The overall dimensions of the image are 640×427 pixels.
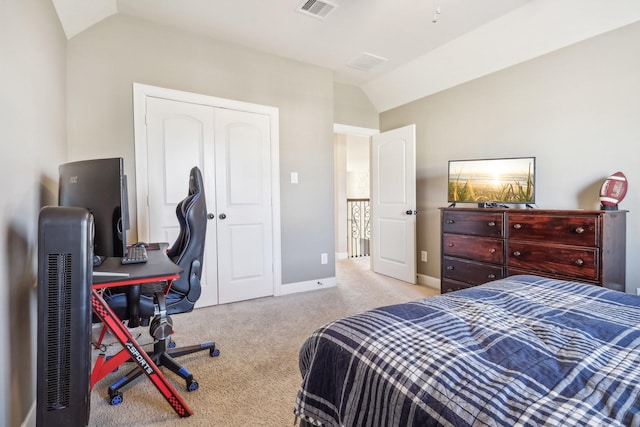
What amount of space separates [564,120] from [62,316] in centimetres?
365

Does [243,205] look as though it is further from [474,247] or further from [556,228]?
[556,228]

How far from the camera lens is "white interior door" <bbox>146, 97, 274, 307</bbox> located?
284 cm

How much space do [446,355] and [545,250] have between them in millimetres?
2137

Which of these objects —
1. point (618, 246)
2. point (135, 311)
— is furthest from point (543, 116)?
point (135, 311)

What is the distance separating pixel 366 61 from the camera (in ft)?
11.7

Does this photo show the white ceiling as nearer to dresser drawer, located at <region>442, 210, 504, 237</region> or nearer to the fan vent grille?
dresser drawer, located at <region>442, 210, 504, 237</region>

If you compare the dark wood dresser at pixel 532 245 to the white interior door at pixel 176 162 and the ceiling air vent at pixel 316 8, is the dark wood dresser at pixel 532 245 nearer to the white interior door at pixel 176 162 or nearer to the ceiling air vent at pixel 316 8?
the ceiling air vent at pixel 316 8

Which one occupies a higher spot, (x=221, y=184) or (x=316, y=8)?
(x=316, y=8)

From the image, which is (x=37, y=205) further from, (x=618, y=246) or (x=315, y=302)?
(x=618, y=246)

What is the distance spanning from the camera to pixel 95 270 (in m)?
1.50

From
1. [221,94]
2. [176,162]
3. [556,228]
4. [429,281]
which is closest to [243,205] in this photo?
[176,162]

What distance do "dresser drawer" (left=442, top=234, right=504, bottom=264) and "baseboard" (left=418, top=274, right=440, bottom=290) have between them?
83 cm

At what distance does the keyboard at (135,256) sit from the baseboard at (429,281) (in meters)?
3.20

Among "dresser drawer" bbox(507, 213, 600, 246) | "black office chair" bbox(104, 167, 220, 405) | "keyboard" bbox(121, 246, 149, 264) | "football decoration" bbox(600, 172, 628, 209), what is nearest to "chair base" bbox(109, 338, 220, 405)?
"black office chair" bbox(104, 167, 220, 405)
